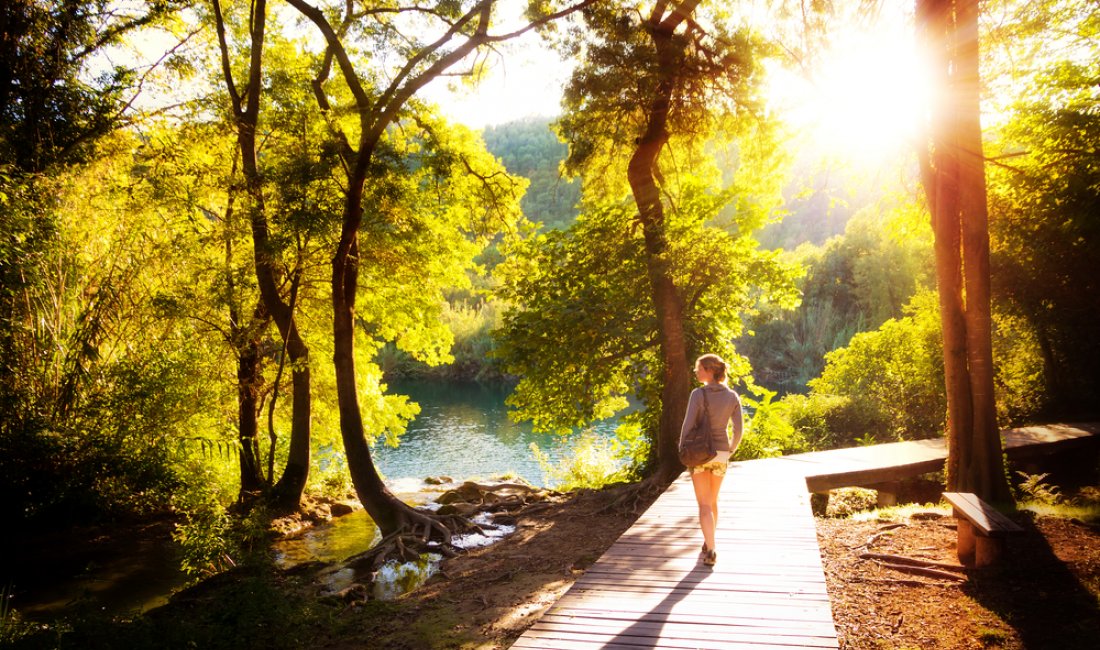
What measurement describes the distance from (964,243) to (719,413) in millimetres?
4987

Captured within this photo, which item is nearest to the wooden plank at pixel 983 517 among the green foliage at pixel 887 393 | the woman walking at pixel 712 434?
the woman walking at pixel 712 434

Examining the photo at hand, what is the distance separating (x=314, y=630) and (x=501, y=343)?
6228 mm

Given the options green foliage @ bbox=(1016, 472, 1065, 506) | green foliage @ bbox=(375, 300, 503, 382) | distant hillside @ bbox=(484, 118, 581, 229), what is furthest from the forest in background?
distant hillside @ bbox=(484, 118, 581, 229)

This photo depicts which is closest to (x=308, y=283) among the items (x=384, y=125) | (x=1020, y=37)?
(x=384, y=125)

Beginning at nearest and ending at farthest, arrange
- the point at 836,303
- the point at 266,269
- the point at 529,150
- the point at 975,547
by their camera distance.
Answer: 1. the point at 975,547
2. the point at 266,269
3. the point at 836,303
4. the point at 529,150

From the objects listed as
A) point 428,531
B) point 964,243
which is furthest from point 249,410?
point 964,243

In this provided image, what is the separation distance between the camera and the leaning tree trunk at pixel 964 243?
802 cm

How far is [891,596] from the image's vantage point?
559 centimetres

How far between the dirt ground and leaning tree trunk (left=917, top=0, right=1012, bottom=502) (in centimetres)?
107

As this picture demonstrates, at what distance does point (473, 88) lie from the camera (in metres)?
13.2

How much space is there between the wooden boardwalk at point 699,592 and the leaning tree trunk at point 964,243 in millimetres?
2922

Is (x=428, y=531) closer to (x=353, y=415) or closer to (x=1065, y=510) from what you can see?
(x=353, y=415)

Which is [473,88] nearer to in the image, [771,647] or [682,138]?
[682,138]

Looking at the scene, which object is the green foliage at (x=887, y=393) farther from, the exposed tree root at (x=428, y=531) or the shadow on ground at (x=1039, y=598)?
the shadow on ground at (x=1039, y=598)
